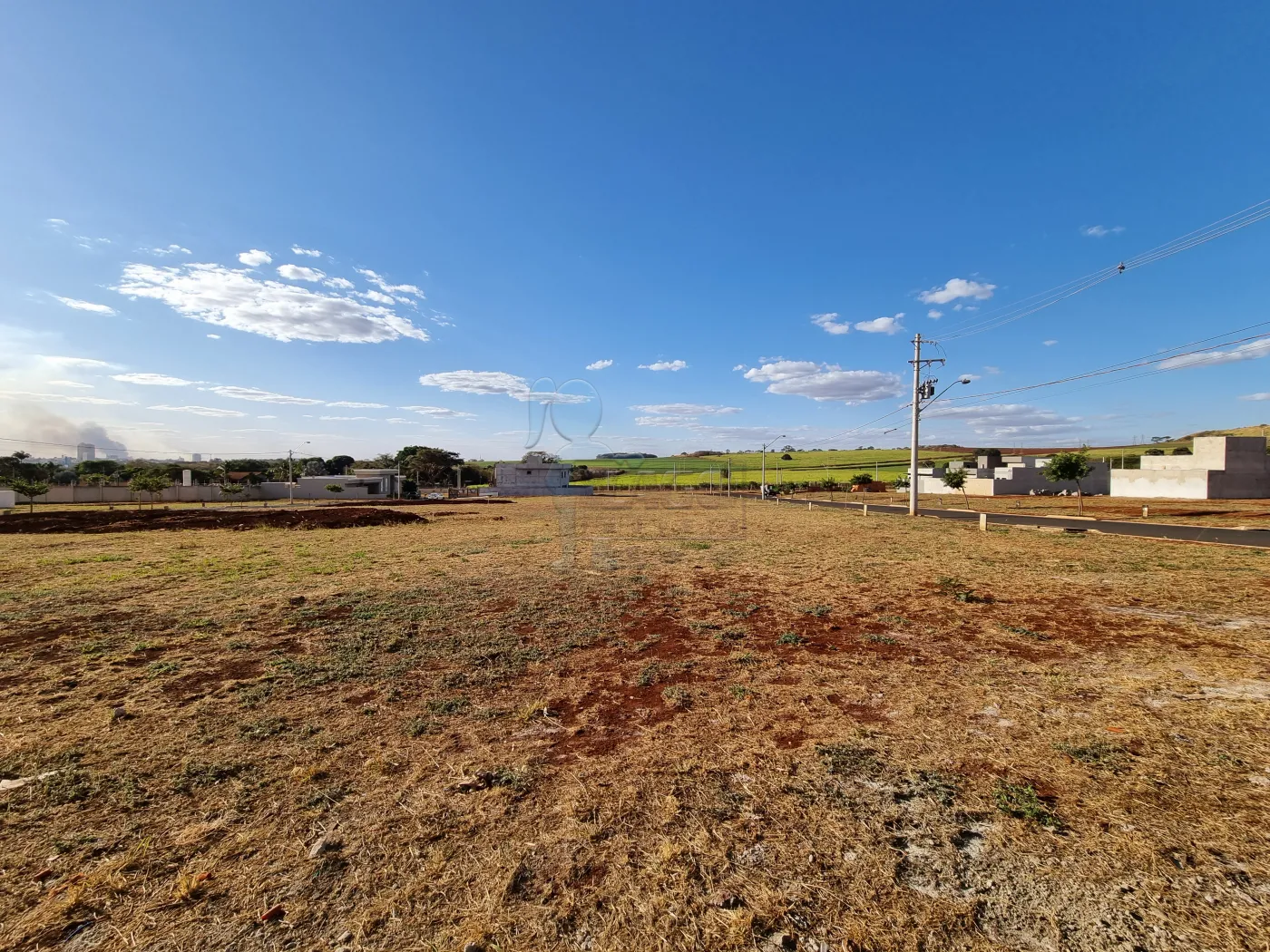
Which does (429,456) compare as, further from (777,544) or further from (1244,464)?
(1244,464)

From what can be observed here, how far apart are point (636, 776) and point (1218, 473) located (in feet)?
210

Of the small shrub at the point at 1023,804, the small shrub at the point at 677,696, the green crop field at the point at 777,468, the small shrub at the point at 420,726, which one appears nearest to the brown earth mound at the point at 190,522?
the small shrub at the point at 420,726

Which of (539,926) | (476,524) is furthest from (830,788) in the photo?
(476,524)

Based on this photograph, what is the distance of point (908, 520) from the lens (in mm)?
28312

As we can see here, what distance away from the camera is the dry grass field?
2570 mm

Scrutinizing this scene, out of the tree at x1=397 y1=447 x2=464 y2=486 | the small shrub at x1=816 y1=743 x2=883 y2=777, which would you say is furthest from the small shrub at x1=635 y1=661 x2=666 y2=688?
the tree at x1=397 y1=447 x2=464 y2=486

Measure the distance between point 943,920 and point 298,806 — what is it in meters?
3.90

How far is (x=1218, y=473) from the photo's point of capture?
4397 centimetres

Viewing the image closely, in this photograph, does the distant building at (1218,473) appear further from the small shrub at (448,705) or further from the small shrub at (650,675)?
the small shrub at (448,705)

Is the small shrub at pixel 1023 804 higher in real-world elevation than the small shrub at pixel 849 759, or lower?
higher

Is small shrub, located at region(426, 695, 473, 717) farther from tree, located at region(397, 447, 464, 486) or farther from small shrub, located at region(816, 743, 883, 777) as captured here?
tree, located at region(397, 447, 464, 486)

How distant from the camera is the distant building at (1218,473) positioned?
44.1m

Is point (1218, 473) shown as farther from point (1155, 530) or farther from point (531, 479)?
point (531, 479)

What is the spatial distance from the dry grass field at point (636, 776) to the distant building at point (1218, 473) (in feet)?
173
